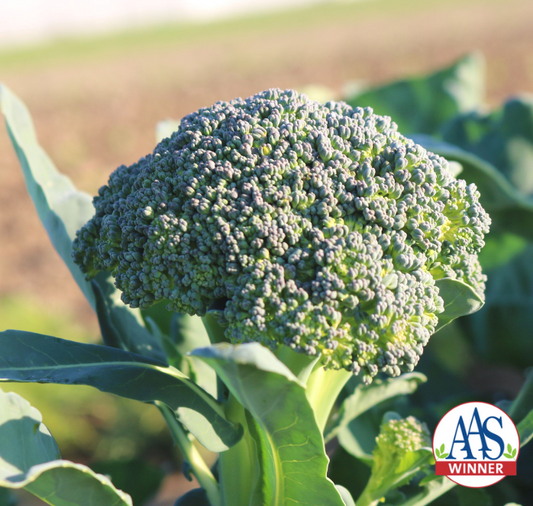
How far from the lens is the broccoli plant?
31.6 inches

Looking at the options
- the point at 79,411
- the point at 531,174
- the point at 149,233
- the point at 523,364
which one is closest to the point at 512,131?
the point at 531,174

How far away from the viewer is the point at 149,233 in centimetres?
90

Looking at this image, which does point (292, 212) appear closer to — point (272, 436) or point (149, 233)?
point (149, 233)

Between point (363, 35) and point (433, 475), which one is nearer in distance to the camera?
point (433, 475)

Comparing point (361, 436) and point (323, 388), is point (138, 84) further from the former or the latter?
point (323, 388)

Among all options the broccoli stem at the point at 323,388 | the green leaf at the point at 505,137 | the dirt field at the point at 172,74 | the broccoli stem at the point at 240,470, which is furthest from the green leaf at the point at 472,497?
the dirt field at the point at 172,74

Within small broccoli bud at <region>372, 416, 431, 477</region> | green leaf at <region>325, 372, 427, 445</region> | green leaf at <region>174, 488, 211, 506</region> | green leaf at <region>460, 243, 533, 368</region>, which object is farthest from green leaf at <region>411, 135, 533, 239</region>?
green leaf at <region>174, 488, 211, 506</region>

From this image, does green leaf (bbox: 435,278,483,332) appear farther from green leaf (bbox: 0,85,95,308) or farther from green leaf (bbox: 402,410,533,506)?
green leaf (bbox: 0,85,95,308)

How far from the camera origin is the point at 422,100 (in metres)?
2.43

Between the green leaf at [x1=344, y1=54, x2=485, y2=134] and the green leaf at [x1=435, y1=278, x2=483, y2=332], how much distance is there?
1639mm

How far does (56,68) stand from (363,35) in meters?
8.28

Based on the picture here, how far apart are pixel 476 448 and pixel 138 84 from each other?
993cm

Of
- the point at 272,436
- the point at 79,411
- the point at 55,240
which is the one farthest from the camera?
the point at 79,411

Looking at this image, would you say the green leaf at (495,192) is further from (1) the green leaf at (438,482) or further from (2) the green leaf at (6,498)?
(2) the green leaf at (6,498)
